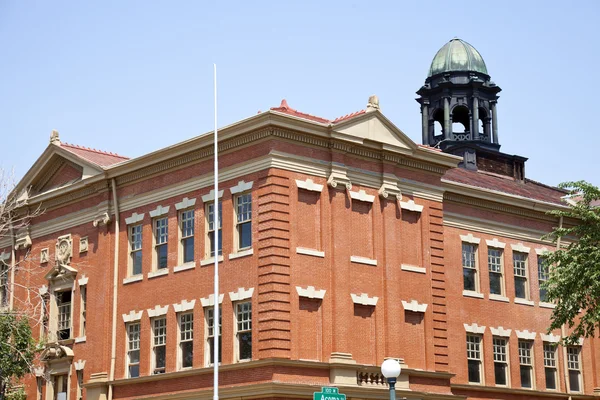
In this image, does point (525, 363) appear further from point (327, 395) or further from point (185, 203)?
point (327, 395)

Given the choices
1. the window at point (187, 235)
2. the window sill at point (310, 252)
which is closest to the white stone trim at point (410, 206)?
the window sill at point (310, 252)

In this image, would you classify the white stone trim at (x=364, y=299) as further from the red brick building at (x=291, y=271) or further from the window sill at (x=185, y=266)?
the window sill at (x=185, y=266)

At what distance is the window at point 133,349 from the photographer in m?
42.3

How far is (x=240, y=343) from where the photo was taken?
38.2 metres

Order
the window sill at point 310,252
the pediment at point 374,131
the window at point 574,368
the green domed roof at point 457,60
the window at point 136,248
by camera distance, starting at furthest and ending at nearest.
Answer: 1. the green domed roof at point 457,60
2. the window at point 574,368
3. the window at point 136,248
4. the pediment at point 374,131
5. the window sill at point 310,252

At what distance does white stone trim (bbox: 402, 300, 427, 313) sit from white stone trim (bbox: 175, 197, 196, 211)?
8.80 m

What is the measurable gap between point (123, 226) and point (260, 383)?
1105 cm

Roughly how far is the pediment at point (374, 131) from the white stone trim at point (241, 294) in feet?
21.9

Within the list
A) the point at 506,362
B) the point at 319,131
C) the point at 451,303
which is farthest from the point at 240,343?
the point at 506,362

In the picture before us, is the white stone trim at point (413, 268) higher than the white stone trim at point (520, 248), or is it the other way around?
the white stone trim at point (520, 248)

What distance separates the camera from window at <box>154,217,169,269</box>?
42.4 m

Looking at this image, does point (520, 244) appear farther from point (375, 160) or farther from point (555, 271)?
point (375, 160)

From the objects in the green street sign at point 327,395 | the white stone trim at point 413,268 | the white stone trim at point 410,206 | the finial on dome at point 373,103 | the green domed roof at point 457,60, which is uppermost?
the green domed roof at point 457,60

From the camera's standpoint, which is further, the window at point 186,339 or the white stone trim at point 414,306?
the white stone trim at point 414,306
